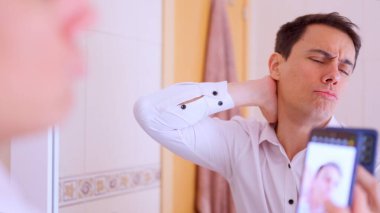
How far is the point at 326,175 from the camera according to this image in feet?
1.48

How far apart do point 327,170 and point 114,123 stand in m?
0.47

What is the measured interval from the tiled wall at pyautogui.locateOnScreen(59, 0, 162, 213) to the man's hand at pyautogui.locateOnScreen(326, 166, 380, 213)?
0.48 meters

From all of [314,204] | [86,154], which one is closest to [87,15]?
[314,204]

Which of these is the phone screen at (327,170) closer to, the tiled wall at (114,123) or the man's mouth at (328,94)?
the man's mouth at (328,94)

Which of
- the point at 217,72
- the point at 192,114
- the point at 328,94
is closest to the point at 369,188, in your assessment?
the point at 328,94

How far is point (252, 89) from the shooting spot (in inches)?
33.8

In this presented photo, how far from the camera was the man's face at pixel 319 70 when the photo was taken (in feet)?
2.50

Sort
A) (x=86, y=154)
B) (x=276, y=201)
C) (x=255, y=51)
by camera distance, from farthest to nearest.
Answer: (x=255, y=51) < (x=276, y=201) < (x=86, y=154)

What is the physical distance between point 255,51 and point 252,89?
0.14 m

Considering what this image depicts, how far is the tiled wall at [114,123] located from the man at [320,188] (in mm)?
423

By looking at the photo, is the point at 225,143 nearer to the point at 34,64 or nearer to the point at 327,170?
the point at 327,170

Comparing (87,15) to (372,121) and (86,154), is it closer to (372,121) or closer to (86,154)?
(86,154)

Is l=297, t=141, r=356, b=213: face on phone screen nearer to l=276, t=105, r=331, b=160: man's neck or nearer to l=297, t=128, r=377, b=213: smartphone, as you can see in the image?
l=297, t=128, r=377, b=213: smartphone

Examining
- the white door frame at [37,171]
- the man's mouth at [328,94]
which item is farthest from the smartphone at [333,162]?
the white door frame at [37,171]
